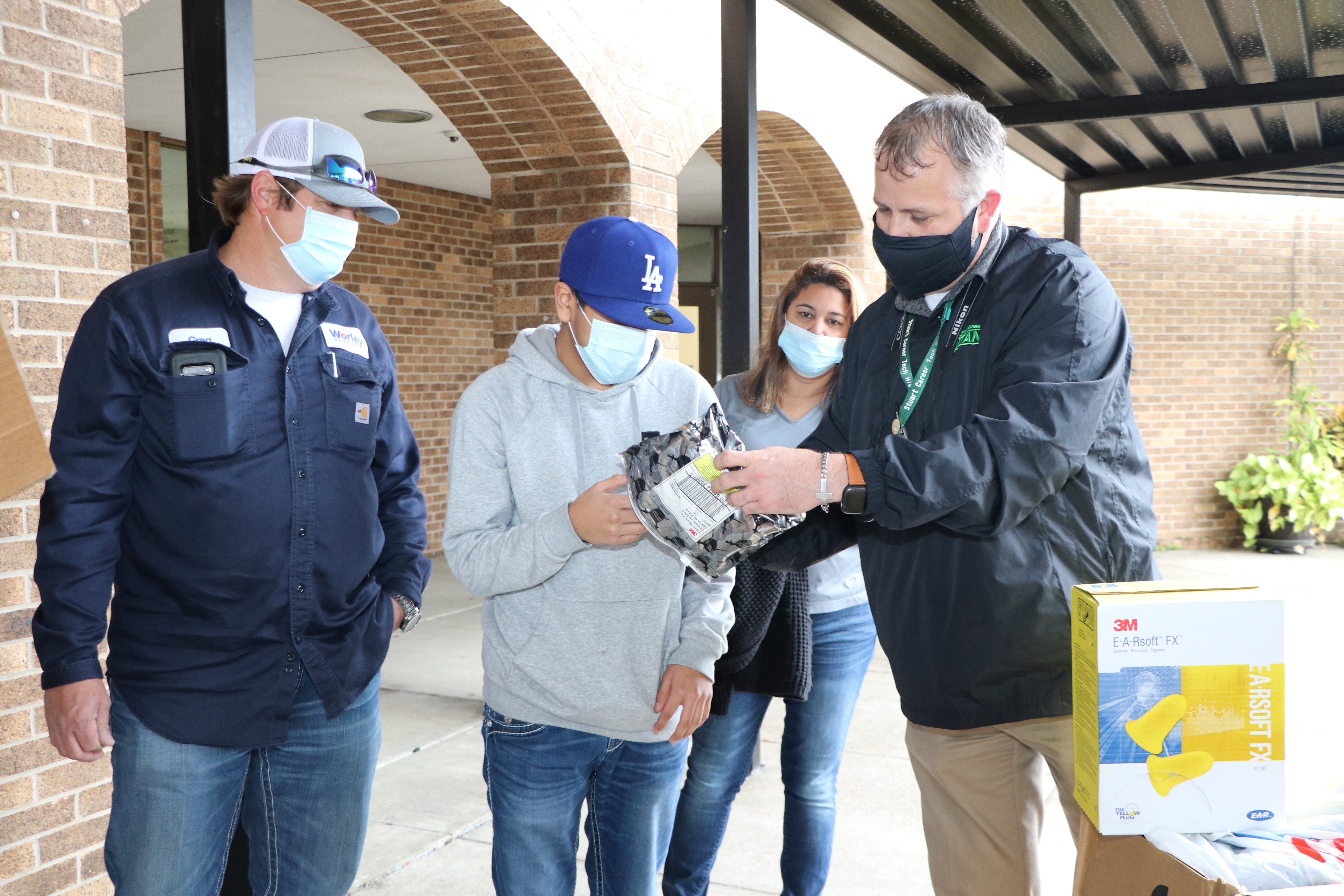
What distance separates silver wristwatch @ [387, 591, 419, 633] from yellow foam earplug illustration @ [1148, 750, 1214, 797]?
1.50 meters

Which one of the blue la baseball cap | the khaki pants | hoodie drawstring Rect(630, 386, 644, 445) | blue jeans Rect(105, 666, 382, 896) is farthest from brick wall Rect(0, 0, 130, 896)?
the khaki pants

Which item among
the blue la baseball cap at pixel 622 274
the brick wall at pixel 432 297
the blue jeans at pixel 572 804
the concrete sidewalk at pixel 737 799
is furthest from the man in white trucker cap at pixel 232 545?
the brick wall at pixel 432 297

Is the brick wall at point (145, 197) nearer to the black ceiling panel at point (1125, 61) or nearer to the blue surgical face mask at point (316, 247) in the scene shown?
the black ceiling panel at point (1125, 61)

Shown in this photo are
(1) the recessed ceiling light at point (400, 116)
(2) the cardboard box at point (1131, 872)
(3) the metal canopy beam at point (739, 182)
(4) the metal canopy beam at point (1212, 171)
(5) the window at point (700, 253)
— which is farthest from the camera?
(5) the window at point (700, 253)

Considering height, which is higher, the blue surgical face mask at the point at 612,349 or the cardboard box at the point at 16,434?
the blue surgical face mask at the point at 612,349

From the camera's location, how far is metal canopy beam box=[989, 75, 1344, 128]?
5016 mm

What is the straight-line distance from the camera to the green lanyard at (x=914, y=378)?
1972 mm

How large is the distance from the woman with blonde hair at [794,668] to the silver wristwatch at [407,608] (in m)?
0.84

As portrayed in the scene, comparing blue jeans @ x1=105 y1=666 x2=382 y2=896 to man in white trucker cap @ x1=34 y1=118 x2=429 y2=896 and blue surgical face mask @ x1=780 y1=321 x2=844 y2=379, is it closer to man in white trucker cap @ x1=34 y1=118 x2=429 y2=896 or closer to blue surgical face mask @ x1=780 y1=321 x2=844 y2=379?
man in white trucker cap @ x1=34 y1=118 x2=429 y2=896

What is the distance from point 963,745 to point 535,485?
0.97 m

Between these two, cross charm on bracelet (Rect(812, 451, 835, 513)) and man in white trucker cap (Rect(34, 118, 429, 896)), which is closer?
cross charm on bracelet (Rect(812, 451, 835, 513))

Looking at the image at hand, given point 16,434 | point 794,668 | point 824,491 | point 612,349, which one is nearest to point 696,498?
point 824,491

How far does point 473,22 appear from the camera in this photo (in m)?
4.40

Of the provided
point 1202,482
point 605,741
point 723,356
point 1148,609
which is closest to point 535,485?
point 605,741
